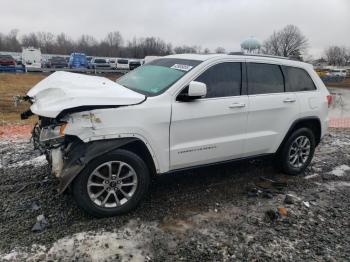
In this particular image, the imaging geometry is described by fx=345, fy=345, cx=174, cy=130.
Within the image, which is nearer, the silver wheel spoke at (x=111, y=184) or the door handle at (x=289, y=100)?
the silver wheel spoke at (x=111, y=184)

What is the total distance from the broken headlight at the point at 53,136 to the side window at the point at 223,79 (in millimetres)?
1733

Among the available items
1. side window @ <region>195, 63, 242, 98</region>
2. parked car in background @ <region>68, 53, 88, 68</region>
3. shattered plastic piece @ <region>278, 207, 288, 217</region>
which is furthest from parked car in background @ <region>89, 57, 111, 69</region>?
shattered plastic piece @ <region>278, 207, 288, 217</region>

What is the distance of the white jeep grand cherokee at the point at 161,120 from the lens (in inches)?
142

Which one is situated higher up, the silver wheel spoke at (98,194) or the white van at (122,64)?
the white van at (122,64)

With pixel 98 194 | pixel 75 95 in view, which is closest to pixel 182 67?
pixel 75 95

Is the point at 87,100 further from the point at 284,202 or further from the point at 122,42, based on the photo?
the point at 122,42

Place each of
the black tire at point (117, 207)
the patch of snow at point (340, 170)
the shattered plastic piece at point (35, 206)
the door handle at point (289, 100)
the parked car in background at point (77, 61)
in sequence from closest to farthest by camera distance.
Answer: the black tire at point (117, 207) → the shattered plastic piece at point (35, 206) → the door handle at point (289, 100) → the patch of snow at point (340, 170) → the parked car in background at point (77, 61)

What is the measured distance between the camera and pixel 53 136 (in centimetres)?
370

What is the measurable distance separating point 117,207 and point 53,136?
3.44ft

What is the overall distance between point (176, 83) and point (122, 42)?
103851mm

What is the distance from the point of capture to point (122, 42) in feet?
339

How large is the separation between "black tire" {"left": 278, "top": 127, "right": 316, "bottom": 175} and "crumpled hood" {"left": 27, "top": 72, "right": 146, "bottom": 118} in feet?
8.41

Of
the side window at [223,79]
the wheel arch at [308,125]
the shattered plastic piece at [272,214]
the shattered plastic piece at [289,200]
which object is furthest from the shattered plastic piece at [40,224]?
the wheel arch at [308,125]

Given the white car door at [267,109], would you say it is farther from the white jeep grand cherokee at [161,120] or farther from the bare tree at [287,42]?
the bare tree at [287,42]
